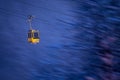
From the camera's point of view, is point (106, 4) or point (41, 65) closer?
point (106, 4)

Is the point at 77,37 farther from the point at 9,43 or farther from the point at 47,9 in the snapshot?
the point at 9,43

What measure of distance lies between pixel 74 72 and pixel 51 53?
1.05 ft

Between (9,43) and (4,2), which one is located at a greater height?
(4,2)

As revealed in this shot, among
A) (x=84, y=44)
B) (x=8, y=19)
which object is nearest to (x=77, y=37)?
(x=84, y=44)

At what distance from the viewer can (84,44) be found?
11.2 ft

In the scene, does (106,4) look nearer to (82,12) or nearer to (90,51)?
(82,12)

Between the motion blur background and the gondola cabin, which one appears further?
the motion blur background

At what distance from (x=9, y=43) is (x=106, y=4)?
1112 millimetres

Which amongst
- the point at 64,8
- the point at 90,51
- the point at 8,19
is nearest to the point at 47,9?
the point at 64,8

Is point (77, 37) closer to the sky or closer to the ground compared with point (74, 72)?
closer to the sky

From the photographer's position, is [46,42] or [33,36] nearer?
[33,36]

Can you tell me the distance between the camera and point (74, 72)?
134 inches

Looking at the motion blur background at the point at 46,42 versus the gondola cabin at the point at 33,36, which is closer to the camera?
the gondola cabin at the point at 33,36

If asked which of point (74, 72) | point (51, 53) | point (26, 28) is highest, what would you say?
point (26, 28)
